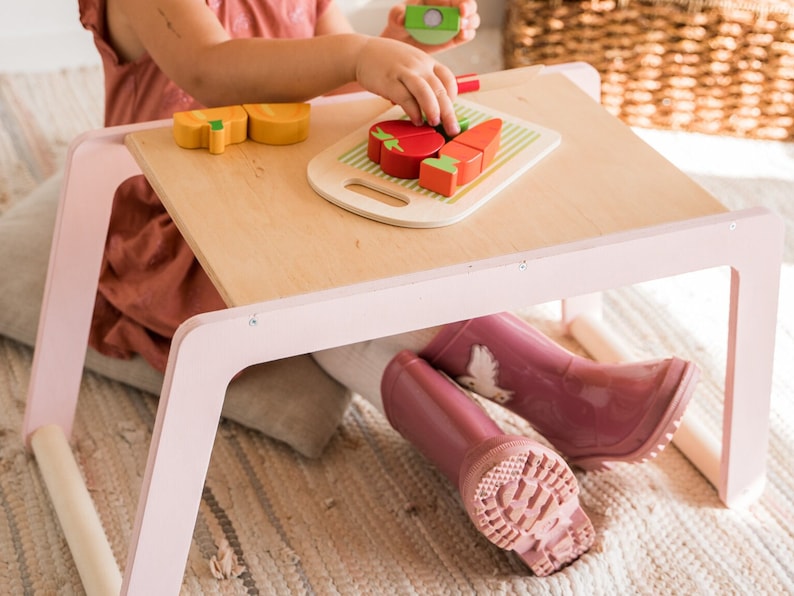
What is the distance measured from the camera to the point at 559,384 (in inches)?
33.7

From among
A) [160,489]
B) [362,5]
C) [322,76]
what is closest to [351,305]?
[160,489]

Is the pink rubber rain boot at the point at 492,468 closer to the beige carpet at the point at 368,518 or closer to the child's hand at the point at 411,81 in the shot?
the beige carpet at the point at 368,518

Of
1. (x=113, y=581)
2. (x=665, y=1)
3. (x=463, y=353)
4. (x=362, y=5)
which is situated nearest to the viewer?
(x=113, y=581)

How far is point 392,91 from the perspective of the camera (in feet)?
2.50

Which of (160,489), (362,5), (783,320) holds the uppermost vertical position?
(160,489)

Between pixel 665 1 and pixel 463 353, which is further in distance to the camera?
pixel 665 1

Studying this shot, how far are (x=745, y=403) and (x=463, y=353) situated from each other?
0.78 ft

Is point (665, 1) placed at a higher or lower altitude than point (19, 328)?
higher

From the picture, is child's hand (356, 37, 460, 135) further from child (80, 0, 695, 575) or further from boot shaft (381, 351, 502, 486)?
boot shaft (381, 351, 502, 486)

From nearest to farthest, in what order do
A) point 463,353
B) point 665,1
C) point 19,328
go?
point 463,353, point 19,328, point 665,1

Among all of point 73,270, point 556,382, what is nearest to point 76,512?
point 73,270

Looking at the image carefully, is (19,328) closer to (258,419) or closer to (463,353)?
(258,419)

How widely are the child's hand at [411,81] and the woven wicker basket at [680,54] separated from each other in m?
0.79

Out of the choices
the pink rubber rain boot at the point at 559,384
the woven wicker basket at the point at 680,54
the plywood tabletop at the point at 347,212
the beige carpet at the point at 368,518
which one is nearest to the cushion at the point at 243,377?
the beige carpet at the point at 368,518
